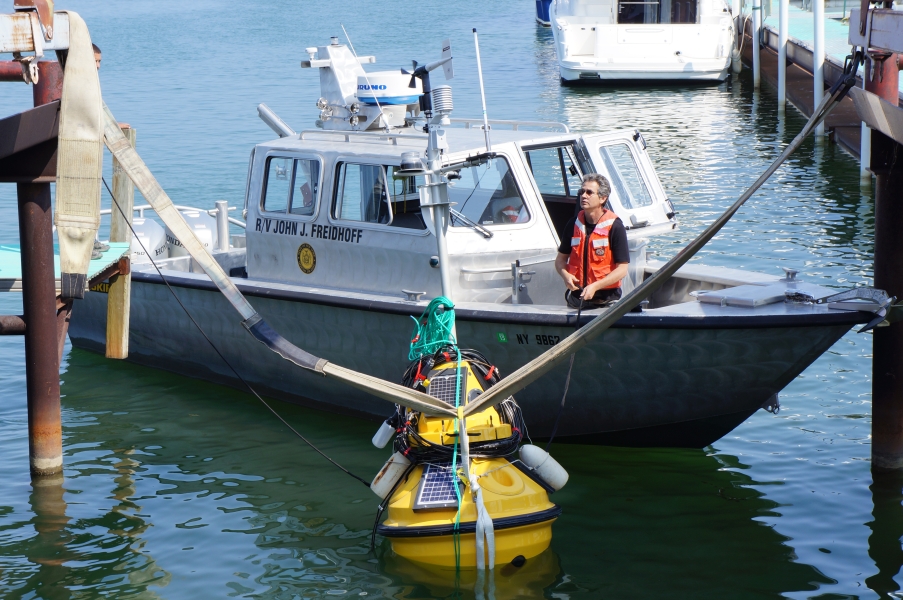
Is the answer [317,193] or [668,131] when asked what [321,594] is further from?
[668,131]

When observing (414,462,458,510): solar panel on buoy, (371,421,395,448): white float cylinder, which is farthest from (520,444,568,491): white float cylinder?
(371,421,395,448): white float cylinder

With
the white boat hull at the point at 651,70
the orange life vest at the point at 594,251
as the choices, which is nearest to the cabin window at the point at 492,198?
the orange life vest at the point at 594,251

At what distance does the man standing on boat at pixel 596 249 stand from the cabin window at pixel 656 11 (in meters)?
24.0

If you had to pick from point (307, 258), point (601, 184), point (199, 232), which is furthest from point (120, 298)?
point (601, 184)

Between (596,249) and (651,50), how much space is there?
72.1 feet

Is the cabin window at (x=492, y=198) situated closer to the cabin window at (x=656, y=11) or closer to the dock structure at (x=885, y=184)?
the dock structure at (x=885, y=184)

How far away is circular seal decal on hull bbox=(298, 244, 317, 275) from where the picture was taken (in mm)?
8375

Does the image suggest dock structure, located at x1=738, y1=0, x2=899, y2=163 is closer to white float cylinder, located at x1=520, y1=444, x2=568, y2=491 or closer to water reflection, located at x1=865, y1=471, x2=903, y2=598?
water reflection, located at x1=865, y1=471, x2=903, y2=598

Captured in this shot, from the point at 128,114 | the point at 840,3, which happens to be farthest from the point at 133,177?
the point at 840,3

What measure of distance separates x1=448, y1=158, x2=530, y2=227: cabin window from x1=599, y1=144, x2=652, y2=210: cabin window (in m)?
0.81

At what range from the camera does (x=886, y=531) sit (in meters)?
6.35

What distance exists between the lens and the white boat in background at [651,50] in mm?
27641

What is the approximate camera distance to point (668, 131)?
22.0 m

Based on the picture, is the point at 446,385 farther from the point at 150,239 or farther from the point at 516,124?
the point at 150,239
